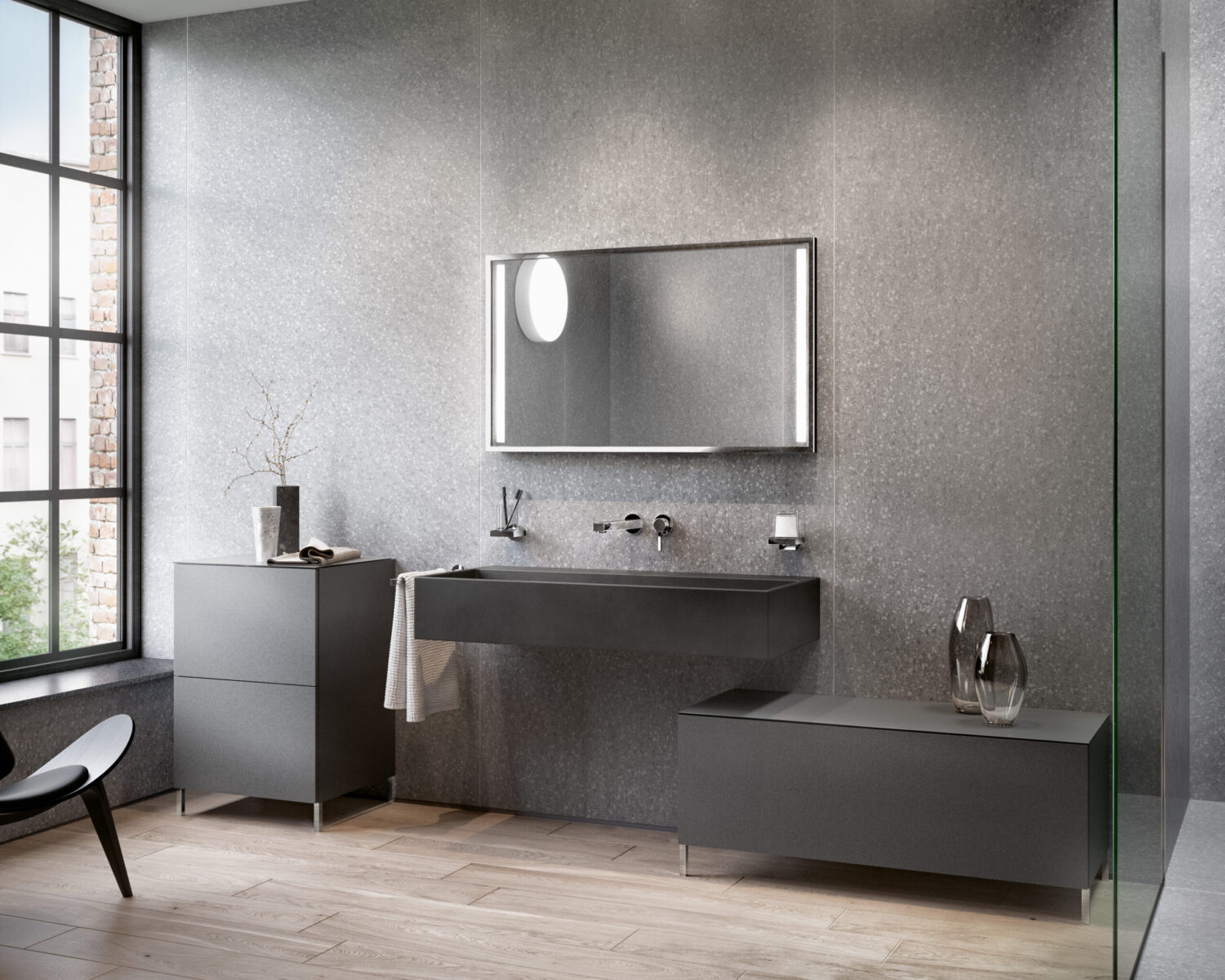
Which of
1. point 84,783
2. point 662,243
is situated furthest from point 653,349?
point 84,783

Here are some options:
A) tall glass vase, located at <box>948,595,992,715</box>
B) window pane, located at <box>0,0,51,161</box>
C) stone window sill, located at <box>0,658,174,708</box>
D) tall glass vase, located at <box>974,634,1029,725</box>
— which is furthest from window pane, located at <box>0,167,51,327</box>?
tall glass vase, located at <box>974,634,1029,725</box>

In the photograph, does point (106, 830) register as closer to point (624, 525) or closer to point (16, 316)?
point (624, 525)

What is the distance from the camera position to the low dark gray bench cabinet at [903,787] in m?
3.28

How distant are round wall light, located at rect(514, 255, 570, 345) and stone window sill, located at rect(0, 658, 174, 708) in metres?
1.86

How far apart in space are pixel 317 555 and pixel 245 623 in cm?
33

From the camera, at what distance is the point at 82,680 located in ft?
14.5

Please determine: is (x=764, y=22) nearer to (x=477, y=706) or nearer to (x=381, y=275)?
(x=381, y=275)

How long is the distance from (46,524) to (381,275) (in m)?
1.53

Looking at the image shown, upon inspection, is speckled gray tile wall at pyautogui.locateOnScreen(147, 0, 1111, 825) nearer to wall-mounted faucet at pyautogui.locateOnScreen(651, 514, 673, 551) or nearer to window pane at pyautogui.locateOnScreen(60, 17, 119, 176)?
wall-mounted faucet at pyautogui.locateOnScreen(651, 514, 673, 551)

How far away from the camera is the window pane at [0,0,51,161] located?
4.41 metres

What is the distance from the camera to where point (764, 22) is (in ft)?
13.3

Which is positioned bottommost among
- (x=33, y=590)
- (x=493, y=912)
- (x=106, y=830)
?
(x=493, y=912)

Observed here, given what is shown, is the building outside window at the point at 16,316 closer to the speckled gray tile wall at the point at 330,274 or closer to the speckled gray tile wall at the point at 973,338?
the speckled gray tile wall at the point at 330,274

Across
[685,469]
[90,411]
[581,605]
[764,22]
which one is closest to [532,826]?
[581,605]
